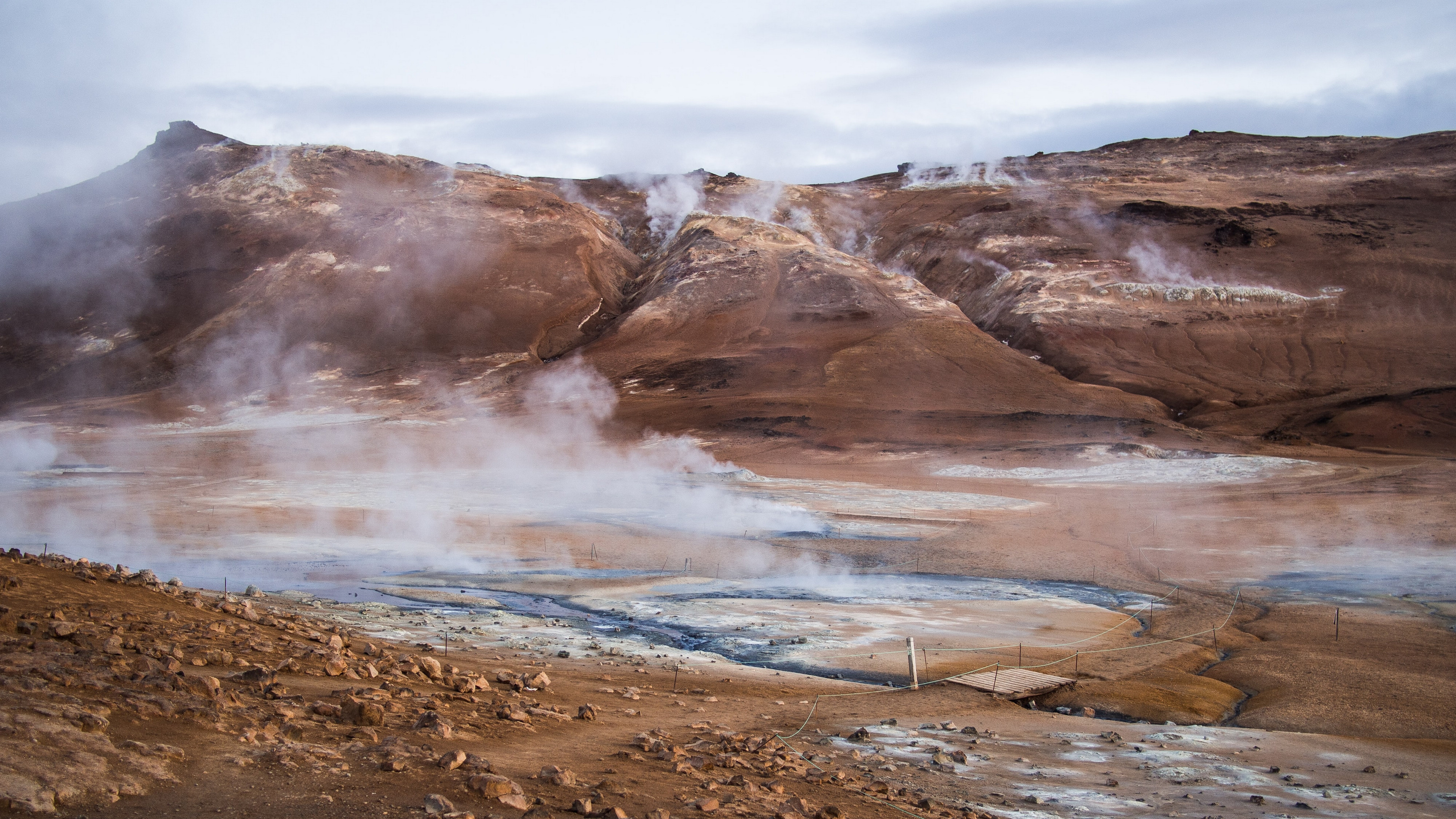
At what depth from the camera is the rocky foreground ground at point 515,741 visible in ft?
21.1

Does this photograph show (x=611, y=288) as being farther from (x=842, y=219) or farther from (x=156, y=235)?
(x=156, y=235)

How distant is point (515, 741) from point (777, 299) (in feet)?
253

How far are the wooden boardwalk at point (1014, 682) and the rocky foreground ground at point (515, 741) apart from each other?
321mm

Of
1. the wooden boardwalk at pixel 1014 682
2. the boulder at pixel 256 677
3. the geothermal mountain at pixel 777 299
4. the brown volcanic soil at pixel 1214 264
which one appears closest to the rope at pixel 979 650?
the wooden boardwalk at pixel 1014 682

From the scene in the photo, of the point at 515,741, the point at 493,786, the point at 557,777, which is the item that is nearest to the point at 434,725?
the point at 515,741

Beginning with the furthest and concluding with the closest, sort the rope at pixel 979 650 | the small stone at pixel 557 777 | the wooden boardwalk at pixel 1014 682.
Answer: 1. the rope at pixel 979 650
2. the wooden boardwalk at pixel 1014 682
3. the small stone at pixel 557 777

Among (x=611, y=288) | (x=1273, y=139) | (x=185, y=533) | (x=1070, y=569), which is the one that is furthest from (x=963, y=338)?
(x=1273, y=139)

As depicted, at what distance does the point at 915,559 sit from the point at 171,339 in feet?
241

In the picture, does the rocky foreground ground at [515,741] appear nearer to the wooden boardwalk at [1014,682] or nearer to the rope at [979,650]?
the wooden boardwalk at [1014,682]

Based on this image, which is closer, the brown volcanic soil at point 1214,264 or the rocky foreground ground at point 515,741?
the rocky foreground ground at point 515,741

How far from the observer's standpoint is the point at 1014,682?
14.3m

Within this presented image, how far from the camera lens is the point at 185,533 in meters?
27.2

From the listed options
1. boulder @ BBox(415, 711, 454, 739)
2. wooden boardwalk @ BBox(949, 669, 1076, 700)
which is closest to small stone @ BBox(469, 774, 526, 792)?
boulder @ BBox(415, 711, 454, 739)

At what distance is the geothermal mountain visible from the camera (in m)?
67.9
